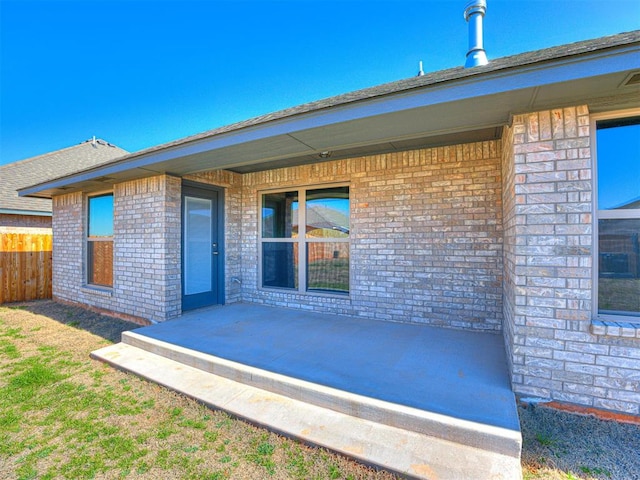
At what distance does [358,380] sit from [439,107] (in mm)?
2390

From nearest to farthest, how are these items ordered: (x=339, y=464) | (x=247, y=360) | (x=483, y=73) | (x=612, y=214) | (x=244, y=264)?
(x=339, y=464), (x=483, y=73), (x=612, y=214), (x=247, y=360), (x=244, y=264)

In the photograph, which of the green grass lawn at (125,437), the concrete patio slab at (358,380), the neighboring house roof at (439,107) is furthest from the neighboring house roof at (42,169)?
the concrete patio slab at (358,380)

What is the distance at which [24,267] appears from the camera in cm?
741

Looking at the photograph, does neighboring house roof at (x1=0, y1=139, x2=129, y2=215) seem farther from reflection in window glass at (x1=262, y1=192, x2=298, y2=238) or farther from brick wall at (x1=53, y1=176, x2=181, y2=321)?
reflection in window glass at (x1=262, y1=192, x2=298, y2=238)

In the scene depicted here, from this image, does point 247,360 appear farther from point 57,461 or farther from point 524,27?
point 524,27

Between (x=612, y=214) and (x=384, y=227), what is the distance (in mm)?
2427

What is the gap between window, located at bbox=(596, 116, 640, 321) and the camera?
7.38ft

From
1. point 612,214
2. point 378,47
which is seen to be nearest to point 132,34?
point 378,47

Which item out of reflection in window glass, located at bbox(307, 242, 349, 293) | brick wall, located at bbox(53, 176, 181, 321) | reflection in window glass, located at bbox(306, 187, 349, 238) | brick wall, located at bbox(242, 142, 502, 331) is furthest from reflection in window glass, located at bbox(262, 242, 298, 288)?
brick wall, located at bbox(53, 176, 181, 321)

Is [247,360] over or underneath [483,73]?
underneath

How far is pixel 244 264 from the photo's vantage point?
18.7 feet

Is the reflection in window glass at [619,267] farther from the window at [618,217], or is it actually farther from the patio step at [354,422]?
the patio step at [354,422]

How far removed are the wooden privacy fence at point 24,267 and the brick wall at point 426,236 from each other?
766 centimetres

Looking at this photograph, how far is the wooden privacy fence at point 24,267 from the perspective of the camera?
7.15m
